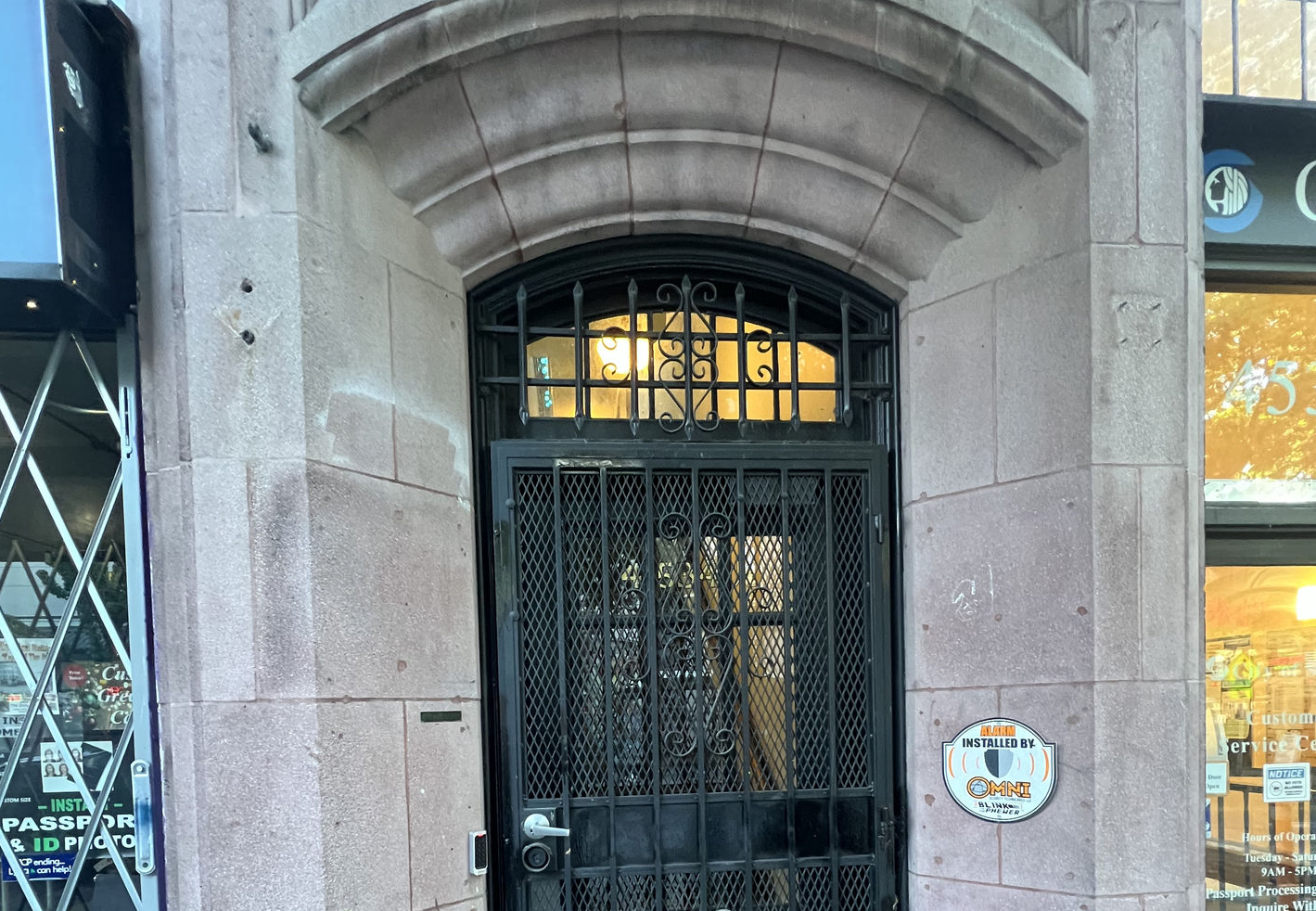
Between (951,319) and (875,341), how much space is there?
1.32 feet

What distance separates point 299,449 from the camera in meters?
2.77

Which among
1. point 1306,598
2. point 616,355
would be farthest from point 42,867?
point 1306,598

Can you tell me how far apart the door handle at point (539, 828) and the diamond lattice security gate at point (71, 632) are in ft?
5.04

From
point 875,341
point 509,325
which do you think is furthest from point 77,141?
point 875,341

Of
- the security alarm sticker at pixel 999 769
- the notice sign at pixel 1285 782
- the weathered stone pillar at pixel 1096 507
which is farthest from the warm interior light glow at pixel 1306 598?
the security alarm sticker at pixel 999 769

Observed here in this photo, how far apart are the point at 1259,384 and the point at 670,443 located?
3532mm

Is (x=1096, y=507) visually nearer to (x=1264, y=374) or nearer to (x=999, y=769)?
(x=999, y=769)

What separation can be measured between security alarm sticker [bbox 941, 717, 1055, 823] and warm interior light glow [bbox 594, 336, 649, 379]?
243 centimetres

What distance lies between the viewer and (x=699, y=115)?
3215mm

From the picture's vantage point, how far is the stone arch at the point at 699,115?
2887 mm

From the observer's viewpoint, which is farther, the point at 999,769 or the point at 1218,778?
the point at 1218,778

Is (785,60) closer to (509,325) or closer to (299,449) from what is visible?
(509,325)

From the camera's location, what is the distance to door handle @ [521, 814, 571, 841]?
3314 millimetres

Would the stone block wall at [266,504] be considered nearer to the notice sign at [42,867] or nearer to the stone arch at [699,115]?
the stone arch at [699,115]
